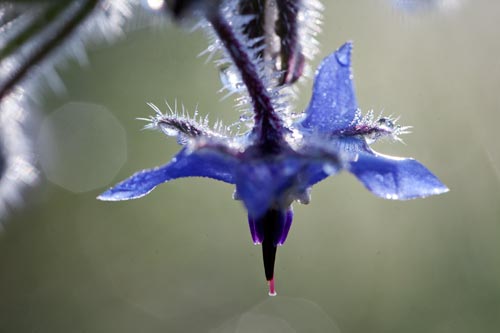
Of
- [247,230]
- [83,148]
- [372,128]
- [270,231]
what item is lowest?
[270,231]

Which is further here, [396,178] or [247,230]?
[247,230]

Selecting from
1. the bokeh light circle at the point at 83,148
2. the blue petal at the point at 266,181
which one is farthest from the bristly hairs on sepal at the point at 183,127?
the bokeh light circle at the point at 83,148

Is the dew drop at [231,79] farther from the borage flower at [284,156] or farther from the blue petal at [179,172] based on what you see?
the blue petal at [179,172]

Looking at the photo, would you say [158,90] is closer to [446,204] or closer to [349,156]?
[446,204]

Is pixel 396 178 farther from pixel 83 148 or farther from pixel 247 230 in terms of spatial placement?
pixel 83 148

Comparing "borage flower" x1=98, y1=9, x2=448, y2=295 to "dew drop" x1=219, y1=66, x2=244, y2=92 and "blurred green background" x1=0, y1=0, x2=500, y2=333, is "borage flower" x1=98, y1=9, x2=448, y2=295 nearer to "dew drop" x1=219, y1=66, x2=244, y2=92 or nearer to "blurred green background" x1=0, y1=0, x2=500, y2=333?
"dew drop" x1=219, y1=66, x2=244, y2=92

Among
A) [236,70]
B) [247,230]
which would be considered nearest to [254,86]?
[236,70]

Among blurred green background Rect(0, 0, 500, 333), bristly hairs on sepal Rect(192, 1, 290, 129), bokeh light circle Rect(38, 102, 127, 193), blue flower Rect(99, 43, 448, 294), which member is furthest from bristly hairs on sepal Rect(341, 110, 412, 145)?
bokeh light circle Rect(38, 102, 127, 193)
